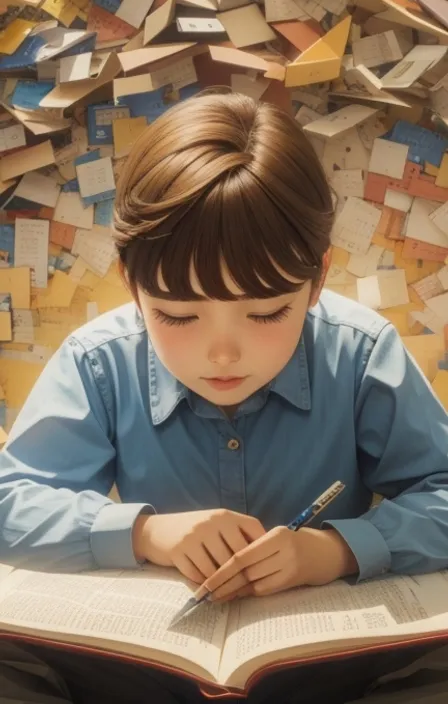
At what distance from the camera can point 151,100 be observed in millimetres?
1226

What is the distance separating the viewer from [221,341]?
700mm

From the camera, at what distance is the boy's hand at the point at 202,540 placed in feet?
2.35

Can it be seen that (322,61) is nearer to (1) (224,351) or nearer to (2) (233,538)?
(1) (224,351)

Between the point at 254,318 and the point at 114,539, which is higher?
the point at 254,318

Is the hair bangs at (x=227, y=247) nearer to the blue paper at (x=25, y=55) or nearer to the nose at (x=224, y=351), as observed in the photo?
the nose at (x=224, y=351)

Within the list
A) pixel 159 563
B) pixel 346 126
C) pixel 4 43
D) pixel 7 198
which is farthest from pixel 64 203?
pixel 159 563

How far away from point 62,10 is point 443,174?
64 cm

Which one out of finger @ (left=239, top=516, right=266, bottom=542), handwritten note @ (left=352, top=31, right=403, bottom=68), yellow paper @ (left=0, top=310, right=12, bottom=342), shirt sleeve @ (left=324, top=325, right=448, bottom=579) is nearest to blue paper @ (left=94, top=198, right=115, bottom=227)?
yellow paper @ (left=0, top=310, right=12, bottom=342)

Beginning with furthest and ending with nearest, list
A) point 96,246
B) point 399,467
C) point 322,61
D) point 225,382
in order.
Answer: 1. point 96,246
2. point 322,61
3. point 399,467
4. point 225,382

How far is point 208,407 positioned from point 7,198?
595 millimetres

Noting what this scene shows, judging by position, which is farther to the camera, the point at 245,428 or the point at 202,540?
the point at 245,428

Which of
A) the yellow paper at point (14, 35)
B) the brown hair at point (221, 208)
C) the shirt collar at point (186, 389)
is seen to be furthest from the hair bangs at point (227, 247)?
the yellow paper at point (14, 35)

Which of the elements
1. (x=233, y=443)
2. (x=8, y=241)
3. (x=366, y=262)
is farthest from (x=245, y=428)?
(x=8, y=241)

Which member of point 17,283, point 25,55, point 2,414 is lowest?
point 2,414
